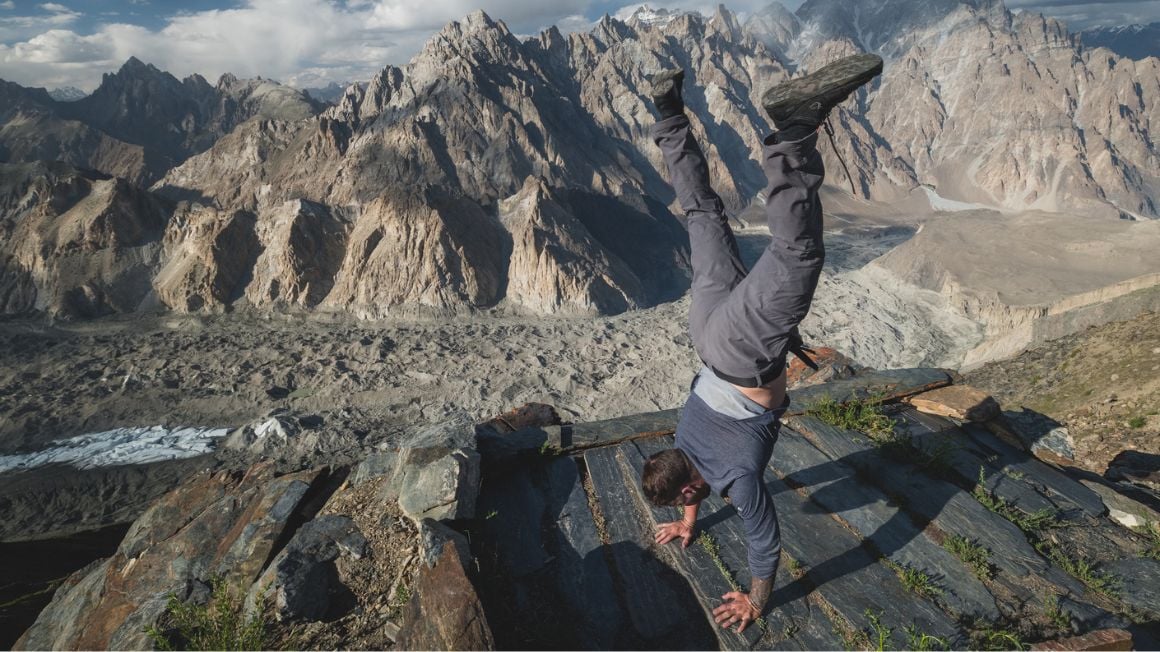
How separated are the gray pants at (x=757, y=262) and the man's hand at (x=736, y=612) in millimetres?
1226

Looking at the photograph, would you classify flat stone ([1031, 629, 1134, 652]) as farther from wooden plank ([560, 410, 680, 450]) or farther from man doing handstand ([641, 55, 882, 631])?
wooden plank ([560, 410, 680, 450])

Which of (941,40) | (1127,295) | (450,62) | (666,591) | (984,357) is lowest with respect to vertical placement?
(984,357)

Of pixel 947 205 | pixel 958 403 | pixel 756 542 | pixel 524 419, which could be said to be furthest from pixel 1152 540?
pixel 947 205

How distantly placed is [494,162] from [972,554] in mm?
55149

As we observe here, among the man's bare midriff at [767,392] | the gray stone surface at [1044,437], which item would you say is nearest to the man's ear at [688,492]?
the man's bare midriff at [767,392]

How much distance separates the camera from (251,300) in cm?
3306

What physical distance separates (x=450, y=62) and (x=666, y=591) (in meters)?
66.6

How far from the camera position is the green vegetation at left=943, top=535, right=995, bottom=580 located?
117 inches

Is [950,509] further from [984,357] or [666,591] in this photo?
[984,357]

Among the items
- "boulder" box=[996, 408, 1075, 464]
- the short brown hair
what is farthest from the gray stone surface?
the short brown hair

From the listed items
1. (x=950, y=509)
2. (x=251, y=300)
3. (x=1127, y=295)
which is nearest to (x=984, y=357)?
(x=1127, y=295)

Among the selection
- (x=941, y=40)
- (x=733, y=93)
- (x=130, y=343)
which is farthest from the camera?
(x=941, y=40)

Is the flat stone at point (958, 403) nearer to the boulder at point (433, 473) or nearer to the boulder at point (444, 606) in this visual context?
the boulder at point (433, 473)

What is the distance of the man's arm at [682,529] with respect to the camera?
3.21 meters
